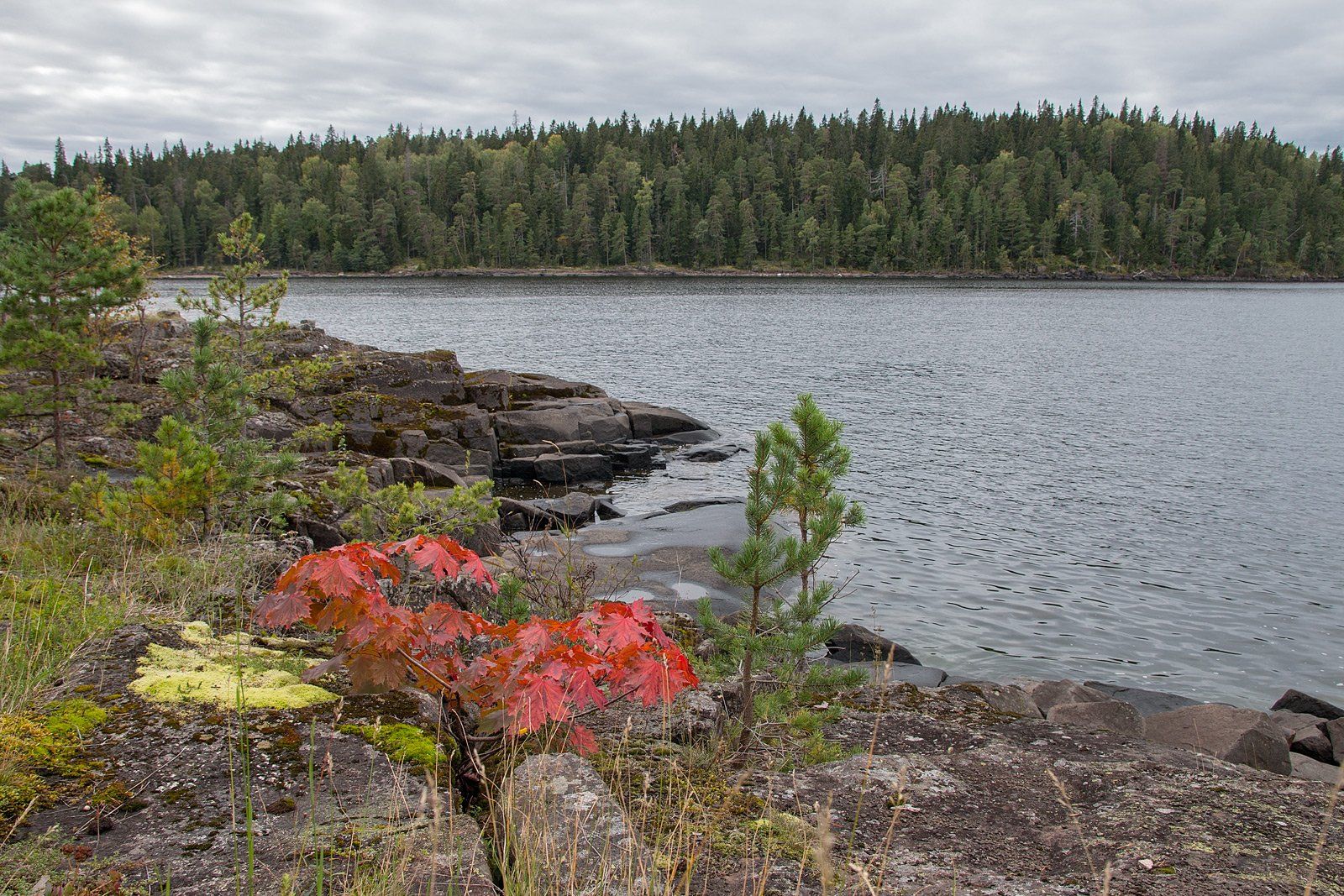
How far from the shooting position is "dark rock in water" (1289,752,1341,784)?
8.72 m

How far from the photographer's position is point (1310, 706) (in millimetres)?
10477

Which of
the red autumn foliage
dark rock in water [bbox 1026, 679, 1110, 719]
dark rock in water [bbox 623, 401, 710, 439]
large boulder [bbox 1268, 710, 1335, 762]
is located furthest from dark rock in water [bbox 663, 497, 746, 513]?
the red autumn foliage

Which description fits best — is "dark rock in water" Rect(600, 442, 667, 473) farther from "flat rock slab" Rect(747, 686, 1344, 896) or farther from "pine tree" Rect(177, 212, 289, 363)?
"flat rock slab" Rect(747, 686, 1344, 896)

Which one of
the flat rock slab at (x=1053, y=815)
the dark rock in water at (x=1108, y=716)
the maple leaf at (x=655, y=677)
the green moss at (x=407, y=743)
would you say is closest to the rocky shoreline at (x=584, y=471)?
the dark rock in water at (x=1108, y=716)

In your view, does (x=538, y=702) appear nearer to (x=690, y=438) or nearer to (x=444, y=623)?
(x=444, y=623)

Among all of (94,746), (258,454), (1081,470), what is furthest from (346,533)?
(1081,470)

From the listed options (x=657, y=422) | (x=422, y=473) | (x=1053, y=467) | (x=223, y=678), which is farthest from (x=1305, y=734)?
(x=657, y=422)

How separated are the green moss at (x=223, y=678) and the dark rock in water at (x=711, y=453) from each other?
840 inches

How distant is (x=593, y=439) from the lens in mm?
26344

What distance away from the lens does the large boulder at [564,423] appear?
2527 centimetres

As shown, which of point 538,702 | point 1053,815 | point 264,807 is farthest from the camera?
point 1053,815

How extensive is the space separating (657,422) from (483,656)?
80.4 ft

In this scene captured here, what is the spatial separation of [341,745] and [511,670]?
78 centimetres

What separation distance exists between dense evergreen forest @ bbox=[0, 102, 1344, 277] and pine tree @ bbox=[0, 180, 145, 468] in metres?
140
